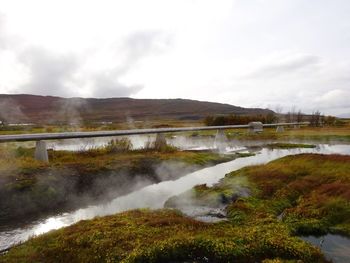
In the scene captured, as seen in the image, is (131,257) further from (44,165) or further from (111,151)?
(111,151)

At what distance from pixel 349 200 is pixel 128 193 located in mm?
8487

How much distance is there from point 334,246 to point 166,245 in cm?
404

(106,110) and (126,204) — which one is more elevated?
(106,110)

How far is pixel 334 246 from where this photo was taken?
28.0 feet

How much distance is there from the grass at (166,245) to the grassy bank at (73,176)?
3.95 meters

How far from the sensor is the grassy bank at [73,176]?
A: 13086 millimetres

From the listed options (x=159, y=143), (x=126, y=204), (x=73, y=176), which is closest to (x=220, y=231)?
(x=126, y=204)

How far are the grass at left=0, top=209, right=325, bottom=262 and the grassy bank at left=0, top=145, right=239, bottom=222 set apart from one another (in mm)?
3954

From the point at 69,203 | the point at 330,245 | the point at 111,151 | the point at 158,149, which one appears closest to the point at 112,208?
the point at 69,203

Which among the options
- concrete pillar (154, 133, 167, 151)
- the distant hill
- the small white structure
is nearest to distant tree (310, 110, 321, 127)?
the small white structure

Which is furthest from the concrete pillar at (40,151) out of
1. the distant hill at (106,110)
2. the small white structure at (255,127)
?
the distant hill at (106,110)

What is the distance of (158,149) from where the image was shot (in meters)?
26.3

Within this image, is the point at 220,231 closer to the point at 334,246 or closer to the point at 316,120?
the point at 334,246

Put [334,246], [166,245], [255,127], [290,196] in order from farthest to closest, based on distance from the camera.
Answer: [255,127] < [290,196] < [334,246] < [166,245]
